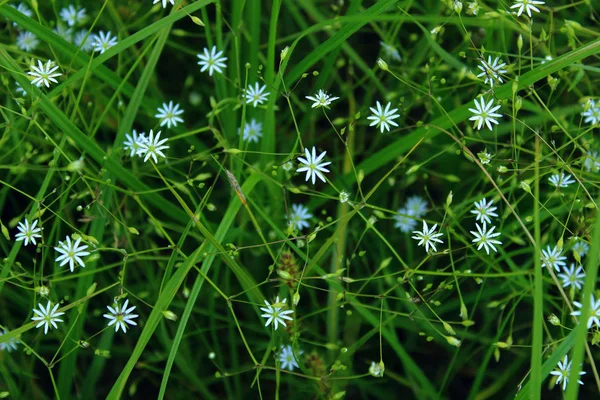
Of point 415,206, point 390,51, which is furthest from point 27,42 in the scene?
point 415,206

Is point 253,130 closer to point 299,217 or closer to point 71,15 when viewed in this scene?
point 299,217

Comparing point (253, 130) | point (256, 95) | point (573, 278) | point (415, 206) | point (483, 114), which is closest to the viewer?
point (483, 114)

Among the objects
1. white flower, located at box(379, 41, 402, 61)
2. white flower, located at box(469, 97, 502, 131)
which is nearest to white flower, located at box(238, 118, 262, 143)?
white flower, located at box(379, 41, 402, 61)

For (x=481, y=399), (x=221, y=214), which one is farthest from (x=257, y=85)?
(x=481, y=399)

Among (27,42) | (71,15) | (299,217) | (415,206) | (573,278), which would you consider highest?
(71,15)

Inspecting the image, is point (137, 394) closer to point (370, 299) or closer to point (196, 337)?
point (196, 337)

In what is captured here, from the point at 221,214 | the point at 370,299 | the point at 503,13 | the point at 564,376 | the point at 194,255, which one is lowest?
the point at 564,376

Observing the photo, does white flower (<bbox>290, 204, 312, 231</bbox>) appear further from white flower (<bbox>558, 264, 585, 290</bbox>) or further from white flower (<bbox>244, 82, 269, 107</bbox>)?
white flower (<bbox>558, 264, 585, 290</bbox>)

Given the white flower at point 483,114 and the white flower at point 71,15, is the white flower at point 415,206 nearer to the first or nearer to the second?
the white flower at point 483,114

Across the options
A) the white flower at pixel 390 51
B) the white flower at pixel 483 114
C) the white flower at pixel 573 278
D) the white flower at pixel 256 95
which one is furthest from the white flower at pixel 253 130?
the white flower at pixel 573 278
